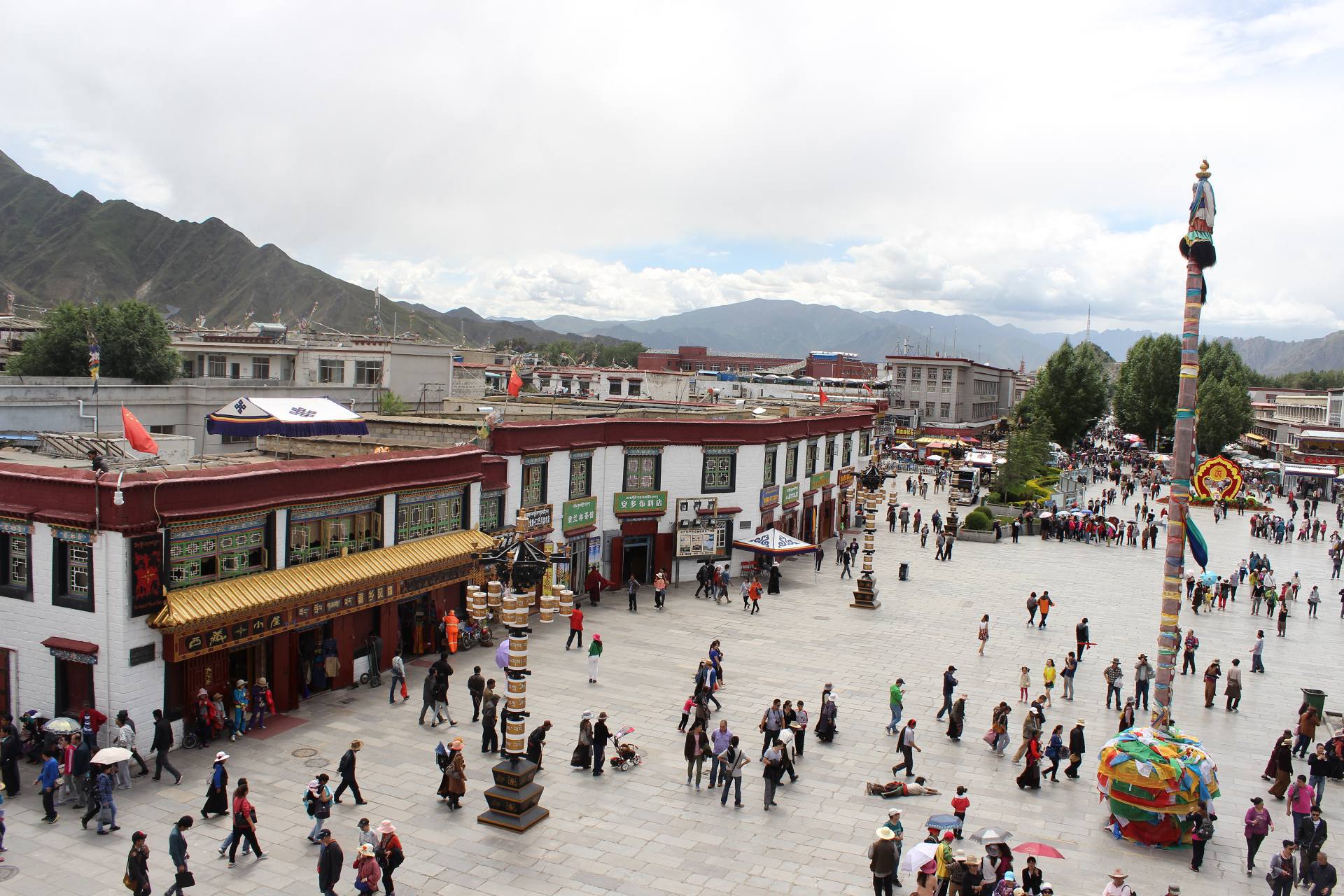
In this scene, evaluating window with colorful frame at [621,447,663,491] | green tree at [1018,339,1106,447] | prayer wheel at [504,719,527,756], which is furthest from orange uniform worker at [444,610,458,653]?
green tree at [1018,339,1106,447]

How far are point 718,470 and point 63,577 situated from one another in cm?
2422

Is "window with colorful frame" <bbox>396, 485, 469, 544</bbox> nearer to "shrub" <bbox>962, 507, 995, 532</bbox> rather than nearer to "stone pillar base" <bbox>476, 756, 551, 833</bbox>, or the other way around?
"stone pillar base" <bbox>476, 756, 551, 833</bbox>

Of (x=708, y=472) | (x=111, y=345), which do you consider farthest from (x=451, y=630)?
(x=111, y=345)

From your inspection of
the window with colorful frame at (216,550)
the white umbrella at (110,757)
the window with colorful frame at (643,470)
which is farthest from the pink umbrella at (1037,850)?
the window with colorful frame at (643,470)

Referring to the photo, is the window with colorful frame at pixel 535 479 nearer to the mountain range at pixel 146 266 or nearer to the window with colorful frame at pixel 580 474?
the window with colorful frame at pixel 580 474

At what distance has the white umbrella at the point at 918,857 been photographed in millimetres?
13443

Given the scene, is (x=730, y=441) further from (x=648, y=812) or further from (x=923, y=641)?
(x=648, y=812)

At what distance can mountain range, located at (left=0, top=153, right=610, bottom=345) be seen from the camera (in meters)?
170

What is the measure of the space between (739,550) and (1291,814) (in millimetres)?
23386

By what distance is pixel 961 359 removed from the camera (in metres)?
116

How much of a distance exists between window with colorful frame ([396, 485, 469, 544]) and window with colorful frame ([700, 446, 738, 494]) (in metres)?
12.5

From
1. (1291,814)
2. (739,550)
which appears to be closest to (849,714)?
(1291,814)

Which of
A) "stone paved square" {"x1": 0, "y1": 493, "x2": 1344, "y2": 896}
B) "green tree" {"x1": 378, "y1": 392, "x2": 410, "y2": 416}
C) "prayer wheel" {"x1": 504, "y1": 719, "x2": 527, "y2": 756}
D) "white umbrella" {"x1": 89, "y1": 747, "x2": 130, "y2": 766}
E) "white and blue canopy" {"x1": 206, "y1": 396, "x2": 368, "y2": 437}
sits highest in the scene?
"white and blue canopy" {"x1": 206, "y1": 396, "x2": 368, "y2": 437}

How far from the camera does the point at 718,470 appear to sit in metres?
38.4
